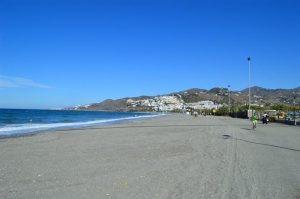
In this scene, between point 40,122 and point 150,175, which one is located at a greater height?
point 40,122

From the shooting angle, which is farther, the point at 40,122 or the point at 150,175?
the point at 40,122

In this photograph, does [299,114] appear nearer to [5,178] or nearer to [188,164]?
[188,164]

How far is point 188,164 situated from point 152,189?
3.41 meters

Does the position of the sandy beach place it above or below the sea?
below

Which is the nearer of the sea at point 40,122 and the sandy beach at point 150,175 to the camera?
the sandy beach at point 150,175

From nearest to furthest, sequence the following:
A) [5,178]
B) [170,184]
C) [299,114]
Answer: [170,184]
[5,178]
[299,114]

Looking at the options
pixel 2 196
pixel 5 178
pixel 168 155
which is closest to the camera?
pixel 2 196

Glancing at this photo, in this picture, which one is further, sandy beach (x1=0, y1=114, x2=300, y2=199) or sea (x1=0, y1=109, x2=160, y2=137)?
sea (x1=0, y1=109, x2=160, y2=137)

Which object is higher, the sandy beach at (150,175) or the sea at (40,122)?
the sea at (40,122)

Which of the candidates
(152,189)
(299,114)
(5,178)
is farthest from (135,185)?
(299,114)

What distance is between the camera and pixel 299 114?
164 feet

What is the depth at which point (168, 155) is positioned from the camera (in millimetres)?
12539

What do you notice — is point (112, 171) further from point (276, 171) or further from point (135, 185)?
point (276, 171)

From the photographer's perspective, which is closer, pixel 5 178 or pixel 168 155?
pixel 5 178
